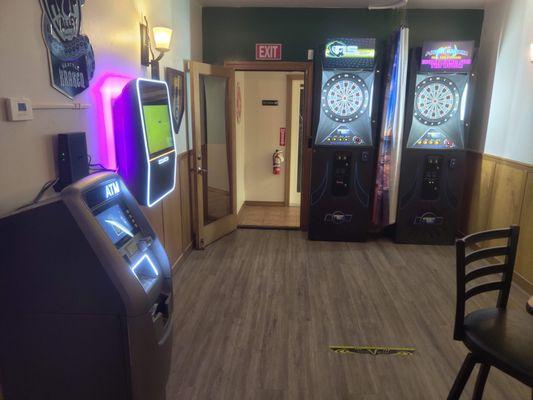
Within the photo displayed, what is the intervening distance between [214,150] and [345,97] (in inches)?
61.1

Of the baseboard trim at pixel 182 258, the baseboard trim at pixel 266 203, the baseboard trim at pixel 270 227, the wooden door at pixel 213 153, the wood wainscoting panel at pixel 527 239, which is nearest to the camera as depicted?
the wood wainscoting panel at pixel 527 239

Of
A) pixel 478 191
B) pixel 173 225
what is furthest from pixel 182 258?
pixel 478 191

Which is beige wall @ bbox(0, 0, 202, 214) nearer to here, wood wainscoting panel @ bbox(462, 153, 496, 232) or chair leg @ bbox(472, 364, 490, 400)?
chair leg @ bbox(472, 364, 490, 400)

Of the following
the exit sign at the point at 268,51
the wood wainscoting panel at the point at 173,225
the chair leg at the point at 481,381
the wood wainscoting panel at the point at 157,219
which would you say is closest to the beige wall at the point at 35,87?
the wood wainscoting panel at the point at 157,219

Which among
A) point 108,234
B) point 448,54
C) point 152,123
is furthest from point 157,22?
point 448,54

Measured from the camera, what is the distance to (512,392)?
214cm

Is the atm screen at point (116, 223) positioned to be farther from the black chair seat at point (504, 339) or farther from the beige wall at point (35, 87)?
the black chair seat at point (504, 339)

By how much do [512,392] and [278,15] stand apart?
4.08 metres

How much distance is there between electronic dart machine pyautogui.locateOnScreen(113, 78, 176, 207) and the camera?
2178mm

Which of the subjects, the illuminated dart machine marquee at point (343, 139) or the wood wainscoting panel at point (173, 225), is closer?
the wood wainscoting panel at point (173, 225)

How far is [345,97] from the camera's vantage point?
13.7 feet

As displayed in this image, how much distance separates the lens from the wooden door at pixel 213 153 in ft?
13.1

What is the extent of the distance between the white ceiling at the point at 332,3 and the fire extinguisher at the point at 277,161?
2212mm

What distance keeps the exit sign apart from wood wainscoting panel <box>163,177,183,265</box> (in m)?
1.89
